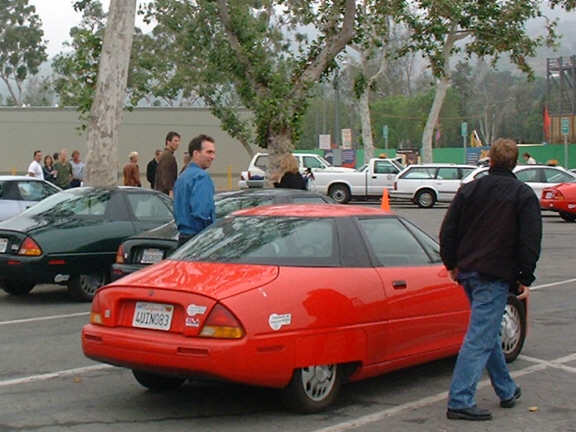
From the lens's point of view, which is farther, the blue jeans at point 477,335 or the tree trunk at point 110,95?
the tree trunk at point 110,95

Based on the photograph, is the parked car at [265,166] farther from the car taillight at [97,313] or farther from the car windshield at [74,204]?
the car taillight at [97,313]

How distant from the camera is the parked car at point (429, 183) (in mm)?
36094

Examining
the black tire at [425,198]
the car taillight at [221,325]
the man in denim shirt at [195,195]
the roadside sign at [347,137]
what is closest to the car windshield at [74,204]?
the man in denim shirt at [195,195]

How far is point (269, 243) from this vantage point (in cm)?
711

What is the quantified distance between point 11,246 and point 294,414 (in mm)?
6395

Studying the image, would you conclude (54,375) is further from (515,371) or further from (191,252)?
(515,371)

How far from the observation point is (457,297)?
789 cm

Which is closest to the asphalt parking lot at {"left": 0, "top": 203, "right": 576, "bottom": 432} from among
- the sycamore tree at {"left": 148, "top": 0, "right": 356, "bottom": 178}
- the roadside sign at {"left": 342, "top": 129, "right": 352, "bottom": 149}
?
the sycamore tree at {"left": 148, "top": 0, "right": 356, "bottom": 178}

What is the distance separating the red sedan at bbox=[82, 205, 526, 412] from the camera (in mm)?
6270

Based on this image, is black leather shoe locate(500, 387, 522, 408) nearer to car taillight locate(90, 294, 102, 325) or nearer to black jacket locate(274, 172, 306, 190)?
car taillight locate(90, 294, 102, 325)

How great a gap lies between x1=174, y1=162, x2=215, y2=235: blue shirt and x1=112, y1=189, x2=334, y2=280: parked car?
1.21 metres

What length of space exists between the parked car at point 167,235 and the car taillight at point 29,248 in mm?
1281

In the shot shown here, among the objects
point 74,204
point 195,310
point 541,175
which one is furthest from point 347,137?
point 195,310

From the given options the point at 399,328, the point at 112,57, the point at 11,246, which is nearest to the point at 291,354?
the point at 399,328
